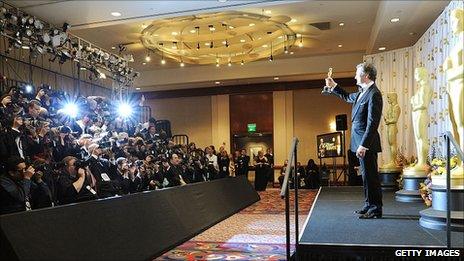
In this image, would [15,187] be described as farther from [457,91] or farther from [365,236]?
[457,91]

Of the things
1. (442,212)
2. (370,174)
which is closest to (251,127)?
(370,174)

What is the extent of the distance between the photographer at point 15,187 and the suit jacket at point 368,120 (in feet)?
11.1

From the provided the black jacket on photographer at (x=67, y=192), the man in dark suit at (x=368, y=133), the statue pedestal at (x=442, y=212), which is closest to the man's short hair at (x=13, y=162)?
the black jacket on photographer at (x=67, y=192)

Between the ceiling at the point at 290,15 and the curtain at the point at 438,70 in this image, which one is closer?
the curtain at the point at 438,70

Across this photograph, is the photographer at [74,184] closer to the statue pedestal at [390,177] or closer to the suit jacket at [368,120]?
the suit jacket at [368,120]

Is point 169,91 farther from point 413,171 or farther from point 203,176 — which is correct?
Result: point 413,171

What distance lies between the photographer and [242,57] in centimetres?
1170

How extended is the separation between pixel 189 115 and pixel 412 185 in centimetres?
1036

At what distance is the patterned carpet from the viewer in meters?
3.77

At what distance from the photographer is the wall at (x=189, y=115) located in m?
15.3

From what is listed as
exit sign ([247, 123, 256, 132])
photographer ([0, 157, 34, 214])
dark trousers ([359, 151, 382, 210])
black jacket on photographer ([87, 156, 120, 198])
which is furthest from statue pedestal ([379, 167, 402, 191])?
exit sign ([247, 123, 256, 132])

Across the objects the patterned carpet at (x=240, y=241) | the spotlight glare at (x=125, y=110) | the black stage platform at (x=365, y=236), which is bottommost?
the patterned carpet at (x=240, y=241)

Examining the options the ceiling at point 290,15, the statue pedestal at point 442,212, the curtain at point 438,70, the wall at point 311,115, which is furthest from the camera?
the wall at point 311,115

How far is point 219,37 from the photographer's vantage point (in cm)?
1025
